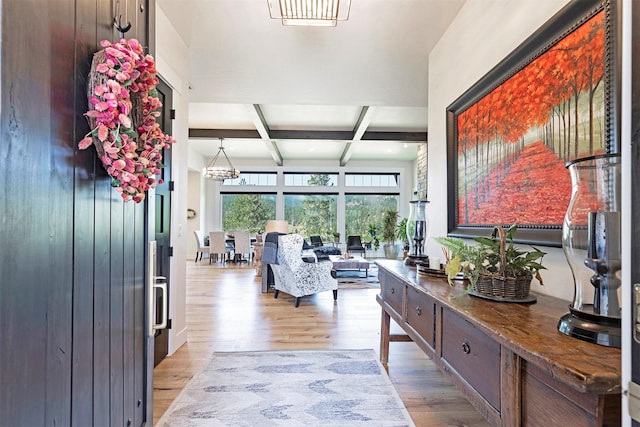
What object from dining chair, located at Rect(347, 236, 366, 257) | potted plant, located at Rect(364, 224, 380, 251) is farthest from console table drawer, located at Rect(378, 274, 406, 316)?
potted plant, located at Rect(364, 224, 380, 251)

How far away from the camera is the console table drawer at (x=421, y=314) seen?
64.7 inches

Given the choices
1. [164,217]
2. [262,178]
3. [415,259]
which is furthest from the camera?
[262,178]

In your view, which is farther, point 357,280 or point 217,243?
point 217,243

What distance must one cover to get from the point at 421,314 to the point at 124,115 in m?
1.61

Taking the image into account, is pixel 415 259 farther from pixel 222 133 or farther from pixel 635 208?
pixel 222 133

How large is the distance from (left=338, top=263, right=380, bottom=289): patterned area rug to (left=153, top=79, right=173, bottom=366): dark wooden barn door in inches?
139

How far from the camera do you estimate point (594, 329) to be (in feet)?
3.03

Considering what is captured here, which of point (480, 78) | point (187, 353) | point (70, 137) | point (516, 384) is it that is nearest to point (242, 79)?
point (480, 78)

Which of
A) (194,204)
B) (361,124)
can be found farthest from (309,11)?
(194,204)

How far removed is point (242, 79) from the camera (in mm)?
3871

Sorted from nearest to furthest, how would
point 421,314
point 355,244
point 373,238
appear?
point 421,314
point 355,244
point 373,238

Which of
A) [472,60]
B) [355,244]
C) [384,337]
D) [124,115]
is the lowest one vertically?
[384,337]

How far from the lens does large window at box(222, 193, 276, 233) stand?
10484mm

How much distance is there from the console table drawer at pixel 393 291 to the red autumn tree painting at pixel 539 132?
2.21ft
